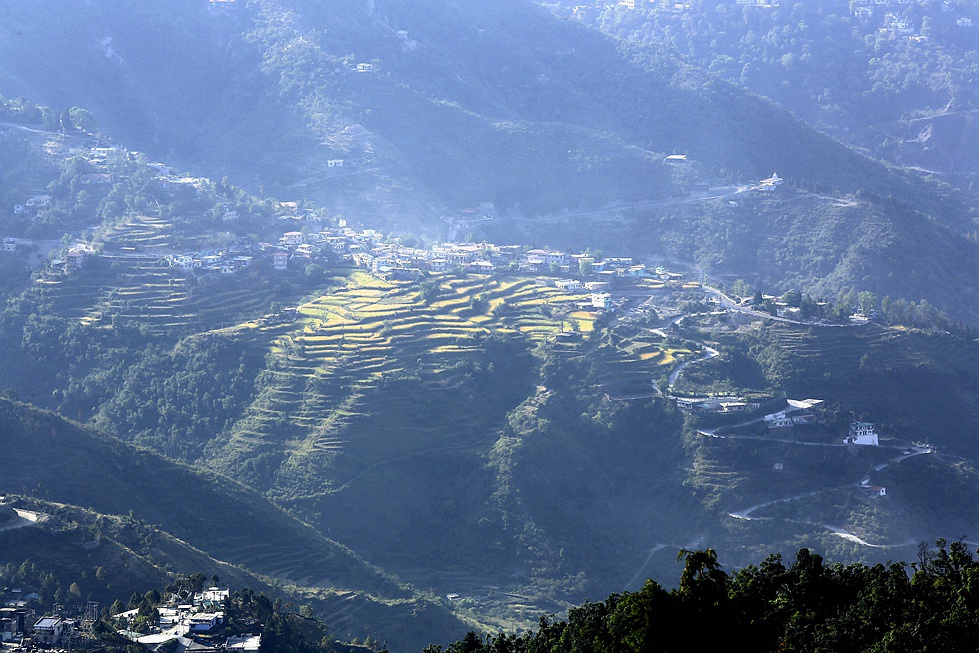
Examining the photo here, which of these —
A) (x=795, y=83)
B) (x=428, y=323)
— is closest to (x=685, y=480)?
(x=428, y=323)

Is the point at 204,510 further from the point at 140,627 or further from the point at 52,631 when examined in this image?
the point at 52,631

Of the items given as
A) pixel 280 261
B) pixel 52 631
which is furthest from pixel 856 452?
pixel 52 631

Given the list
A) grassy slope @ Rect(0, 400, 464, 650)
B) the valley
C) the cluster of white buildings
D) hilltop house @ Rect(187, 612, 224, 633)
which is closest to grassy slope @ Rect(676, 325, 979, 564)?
the valley

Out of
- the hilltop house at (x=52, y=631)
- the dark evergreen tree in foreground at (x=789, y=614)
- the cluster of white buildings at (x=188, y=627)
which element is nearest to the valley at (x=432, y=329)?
the dark evergreen tree in foreground at (x=789, y=614)

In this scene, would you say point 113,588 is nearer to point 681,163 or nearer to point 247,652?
point 247,652

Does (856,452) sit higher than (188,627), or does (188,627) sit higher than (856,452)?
(856,452)

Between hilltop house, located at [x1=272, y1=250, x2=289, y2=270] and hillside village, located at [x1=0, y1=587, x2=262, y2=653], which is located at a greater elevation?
hilltop house, located at [x1=272, y1=250, x2=289, y2=270]

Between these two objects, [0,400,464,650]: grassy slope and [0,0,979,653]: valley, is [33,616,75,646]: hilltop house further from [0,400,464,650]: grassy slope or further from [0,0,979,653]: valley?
[0,400,464,650]: grassy slope

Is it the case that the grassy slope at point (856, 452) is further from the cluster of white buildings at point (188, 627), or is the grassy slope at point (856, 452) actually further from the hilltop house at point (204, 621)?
the hilltop house at point (204, 621)
